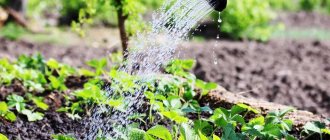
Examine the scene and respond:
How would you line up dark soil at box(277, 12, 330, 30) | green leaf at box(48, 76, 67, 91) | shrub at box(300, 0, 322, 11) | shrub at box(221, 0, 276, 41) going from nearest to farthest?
1. green leaf at box(48, 76, 67, 91)
2. shrub at box(221, 0, 276, 41)
3. dark soil at box(277, 12, 330, 30)
4. shrub at box(300, 0, 322, 11)

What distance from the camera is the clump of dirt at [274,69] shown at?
558cm

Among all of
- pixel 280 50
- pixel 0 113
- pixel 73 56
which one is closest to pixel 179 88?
pixel 0 113

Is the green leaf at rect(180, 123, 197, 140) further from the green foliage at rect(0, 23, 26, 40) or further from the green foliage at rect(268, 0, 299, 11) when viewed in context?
the green foliage at rect(268, 0, 299, 11)

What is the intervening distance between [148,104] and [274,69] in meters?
3.36

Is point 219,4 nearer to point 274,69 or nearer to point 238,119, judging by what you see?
point 238,119

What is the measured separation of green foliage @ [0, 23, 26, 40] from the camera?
7.42m

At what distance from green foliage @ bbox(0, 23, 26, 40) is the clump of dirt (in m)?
2.11

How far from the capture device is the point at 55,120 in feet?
11.5

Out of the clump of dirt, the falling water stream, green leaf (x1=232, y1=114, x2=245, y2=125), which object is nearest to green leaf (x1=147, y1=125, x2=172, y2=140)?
the falling water stream

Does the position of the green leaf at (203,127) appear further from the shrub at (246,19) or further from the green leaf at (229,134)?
the shrub at (246,19)

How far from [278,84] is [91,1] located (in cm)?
231

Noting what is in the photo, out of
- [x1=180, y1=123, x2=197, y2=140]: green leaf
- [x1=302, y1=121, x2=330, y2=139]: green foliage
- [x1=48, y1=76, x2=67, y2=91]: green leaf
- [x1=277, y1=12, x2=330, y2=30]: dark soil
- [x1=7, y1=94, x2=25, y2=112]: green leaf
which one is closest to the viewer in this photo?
[x1=180, y1=123, x2=197, y2=140]: green leaf

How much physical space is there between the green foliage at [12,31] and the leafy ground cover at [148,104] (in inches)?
123

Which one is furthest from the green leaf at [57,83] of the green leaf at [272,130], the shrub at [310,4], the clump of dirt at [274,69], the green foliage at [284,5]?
the shrub at [310,4]
